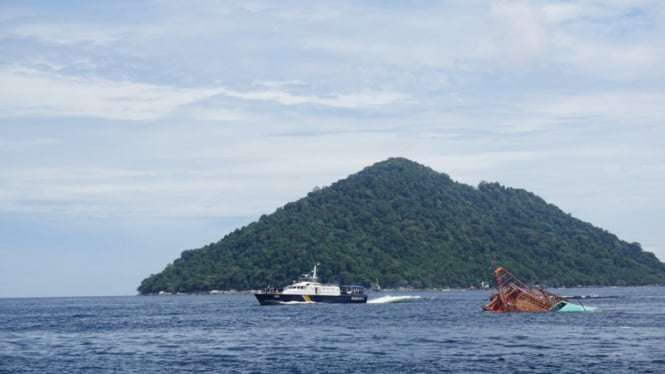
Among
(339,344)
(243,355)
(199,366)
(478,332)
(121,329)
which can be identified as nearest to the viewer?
(199,366)

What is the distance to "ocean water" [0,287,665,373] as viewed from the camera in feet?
217

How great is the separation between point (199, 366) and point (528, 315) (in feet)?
222

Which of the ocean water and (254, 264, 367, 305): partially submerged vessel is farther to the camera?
(254, 264, 367, 305): partially submerged vessel

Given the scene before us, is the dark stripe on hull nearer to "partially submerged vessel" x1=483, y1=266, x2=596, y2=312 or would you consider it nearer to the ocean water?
the ocean water

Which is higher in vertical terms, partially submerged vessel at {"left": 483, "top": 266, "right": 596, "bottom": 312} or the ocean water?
partially submerged vessel at {"left": 483, "top": 266, "right": 596, "bottom": 312}

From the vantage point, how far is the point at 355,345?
8262 centimetres

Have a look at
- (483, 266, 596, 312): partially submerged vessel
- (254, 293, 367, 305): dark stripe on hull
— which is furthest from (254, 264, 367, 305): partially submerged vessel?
(483, 266, 596, 312): partially submerged vessel

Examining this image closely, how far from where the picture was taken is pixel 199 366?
224 ft

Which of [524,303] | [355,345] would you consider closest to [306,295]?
[524,303]

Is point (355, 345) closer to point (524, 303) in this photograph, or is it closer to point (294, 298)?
point (524, 303)

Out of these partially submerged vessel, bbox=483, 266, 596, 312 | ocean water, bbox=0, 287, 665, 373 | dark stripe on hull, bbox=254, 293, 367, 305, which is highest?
dark stripe on hull, bbox=254, 293, 367, 305

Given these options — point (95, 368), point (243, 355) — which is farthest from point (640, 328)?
point (95, 368)

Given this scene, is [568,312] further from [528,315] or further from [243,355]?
[243,355]

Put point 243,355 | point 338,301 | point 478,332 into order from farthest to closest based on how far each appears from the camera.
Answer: point 338,301 < point 478,332 < point 243,355
